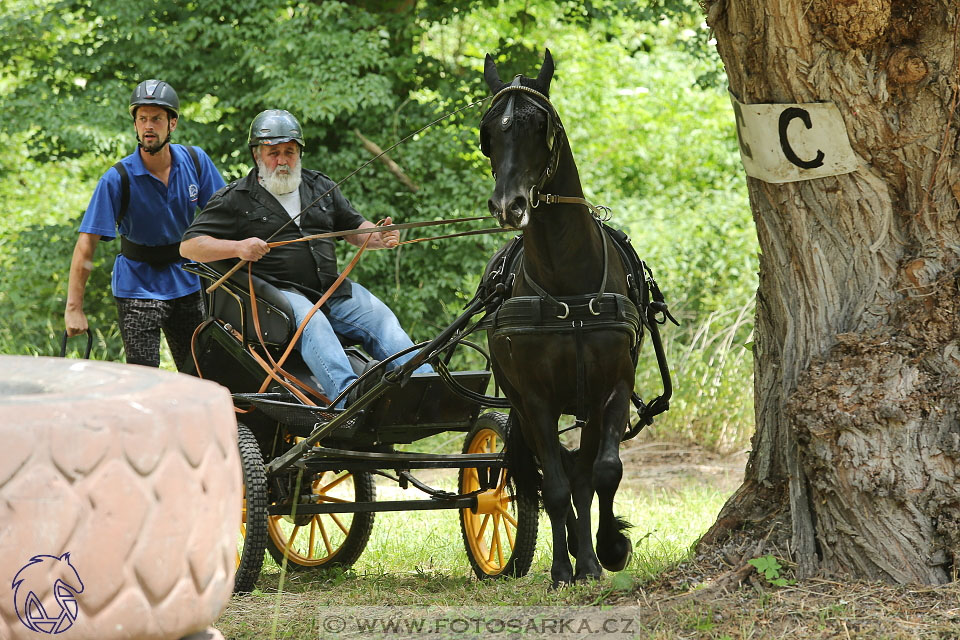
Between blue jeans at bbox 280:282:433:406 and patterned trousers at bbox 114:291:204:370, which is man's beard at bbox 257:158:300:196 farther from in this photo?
patterned trousers at bbox 114:291:204:370

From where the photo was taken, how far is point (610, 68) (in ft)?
56.5

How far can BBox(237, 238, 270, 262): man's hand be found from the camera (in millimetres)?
5086

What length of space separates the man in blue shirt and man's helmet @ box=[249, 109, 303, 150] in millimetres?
589

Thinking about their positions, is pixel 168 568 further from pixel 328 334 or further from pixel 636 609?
pixel 328 334

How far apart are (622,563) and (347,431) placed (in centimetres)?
134

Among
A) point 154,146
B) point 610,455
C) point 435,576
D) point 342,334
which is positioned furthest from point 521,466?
point 154,146

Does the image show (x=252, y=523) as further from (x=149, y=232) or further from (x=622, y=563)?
(x=149, y=232)

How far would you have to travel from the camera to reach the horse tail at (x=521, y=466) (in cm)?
495

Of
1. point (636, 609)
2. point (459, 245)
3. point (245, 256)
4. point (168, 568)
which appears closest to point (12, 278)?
point (459, 245)

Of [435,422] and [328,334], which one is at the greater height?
[328,334]

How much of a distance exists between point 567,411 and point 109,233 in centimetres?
272

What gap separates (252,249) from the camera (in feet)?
16.7

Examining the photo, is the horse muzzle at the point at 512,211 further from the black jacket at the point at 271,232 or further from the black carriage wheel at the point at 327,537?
the black carriage wheel at the point at 327,537

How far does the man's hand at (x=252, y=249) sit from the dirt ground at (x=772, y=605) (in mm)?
2379
